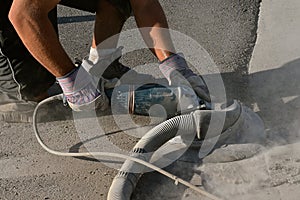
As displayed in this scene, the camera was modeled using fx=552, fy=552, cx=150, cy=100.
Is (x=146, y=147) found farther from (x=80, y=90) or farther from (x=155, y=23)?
(x=155, y=23)

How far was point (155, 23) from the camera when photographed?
10.2 ft

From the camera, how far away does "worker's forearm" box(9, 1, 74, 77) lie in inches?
105

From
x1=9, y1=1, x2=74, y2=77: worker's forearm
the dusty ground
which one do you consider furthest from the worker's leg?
x1=9, y1=1, x2=74, y2=77: worker's forearm

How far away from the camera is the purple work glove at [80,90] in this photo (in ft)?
9.22

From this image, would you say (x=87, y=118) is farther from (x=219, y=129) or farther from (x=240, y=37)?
(x=240, y=37)

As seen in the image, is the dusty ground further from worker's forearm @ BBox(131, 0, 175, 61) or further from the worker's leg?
worker's forearm @ BBox(131, 0, 175, 61)

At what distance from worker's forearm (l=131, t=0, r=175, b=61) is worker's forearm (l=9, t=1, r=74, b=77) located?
0.54 metres

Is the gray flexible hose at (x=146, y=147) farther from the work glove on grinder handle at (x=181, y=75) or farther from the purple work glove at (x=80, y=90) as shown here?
the purple work glove at (x=80, y=90)

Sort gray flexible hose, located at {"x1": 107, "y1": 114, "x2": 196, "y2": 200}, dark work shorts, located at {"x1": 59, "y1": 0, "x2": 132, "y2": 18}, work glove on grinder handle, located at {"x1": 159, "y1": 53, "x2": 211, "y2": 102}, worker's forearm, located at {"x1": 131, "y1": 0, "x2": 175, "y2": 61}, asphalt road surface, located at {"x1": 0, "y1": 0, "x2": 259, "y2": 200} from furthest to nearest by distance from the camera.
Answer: dark work shorts, located at {"x1": 59, "y1": 0, "x2": 132, "y2": 18} → worker's forearm, located at {"x1": 131, "y1": 0, "x2": 175, "y2": 61} → work glove on grinder handle, located at {"x1": 159, "y1": 53, "x2": 211, "y2": 102} → asphalt road surface, located at {"x1": 0, "y1": 0, "x2": 259, "y2": 200} → gray flexible hose, located at {"x1": 107, "y1": 114, "x2": 196, "y2": 200}

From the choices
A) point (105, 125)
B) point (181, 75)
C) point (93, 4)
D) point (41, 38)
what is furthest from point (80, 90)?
point (93, 4)

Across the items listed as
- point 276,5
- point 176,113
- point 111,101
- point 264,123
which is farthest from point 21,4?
point 276,5

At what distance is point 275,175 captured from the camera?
2.69 m

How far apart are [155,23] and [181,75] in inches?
13.6

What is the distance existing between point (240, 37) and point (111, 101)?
1248mm
